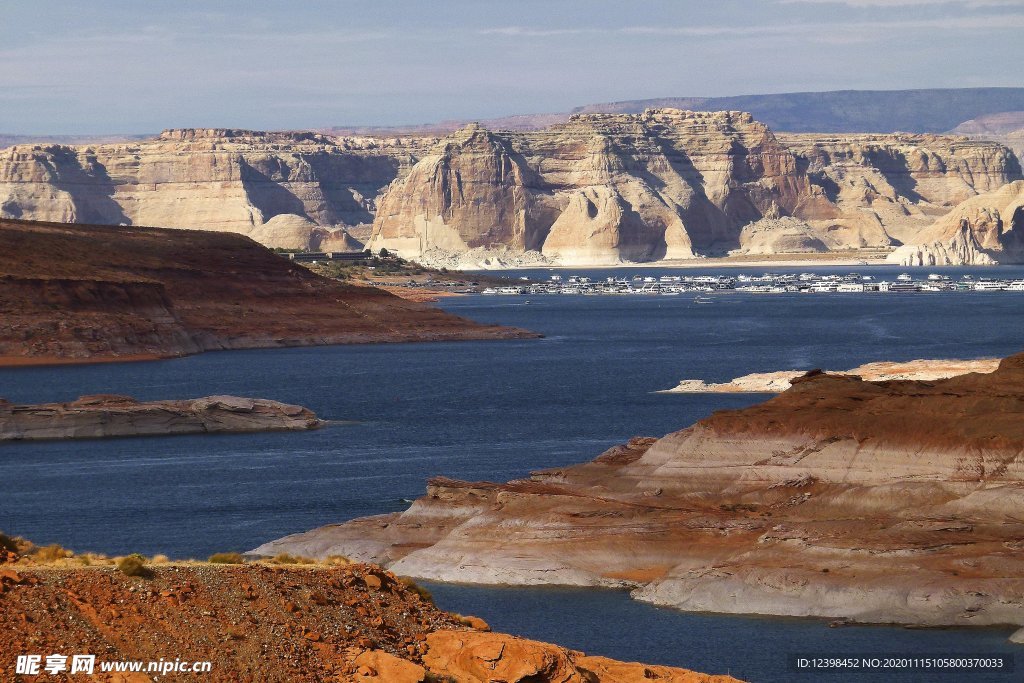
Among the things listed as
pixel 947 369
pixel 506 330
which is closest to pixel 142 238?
pixel 506 330

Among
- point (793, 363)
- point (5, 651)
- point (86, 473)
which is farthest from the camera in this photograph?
point (793, 363)

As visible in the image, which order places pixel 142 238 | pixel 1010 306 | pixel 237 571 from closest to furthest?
pixel 237 571 < pixel 142 238 < pixel 1010 306

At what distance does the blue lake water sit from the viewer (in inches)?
1497

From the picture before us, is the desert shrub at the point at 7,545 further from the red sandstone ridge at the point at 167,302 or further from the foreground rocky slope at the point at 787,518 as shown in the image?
the red sandstone ridge at the point at 167,302

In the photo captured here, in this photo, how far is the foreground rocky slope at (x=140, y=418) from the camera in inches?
3100

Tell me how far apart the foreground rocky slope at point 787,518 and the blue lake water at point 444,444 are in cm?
121

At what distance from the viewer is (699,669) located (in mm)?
34438

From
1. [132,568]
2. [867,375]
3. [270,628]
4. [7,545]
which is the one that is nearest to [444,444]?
[867,375]

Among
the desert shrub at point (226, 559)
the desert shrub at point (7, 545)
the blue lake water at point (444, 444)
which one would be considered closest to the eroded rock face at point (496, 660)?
the desert shrub at point (226, 559)

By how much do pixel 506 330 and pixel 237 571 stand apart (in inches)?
4809

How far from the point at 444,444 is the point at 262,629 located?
4815 centimetres

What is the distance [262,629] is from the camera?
2561 cm

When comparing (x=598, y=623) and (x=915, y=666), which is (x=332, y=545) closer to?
(x=598, y=623)

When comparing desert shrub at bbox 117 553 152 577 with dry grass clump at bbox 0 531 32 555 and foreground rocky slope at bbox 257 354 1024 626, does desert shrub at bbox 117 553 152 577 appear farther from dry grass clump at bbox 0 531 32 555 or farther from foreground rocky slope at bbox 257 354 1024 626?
foreground rocky slope at bbox 257 354 1024 626
